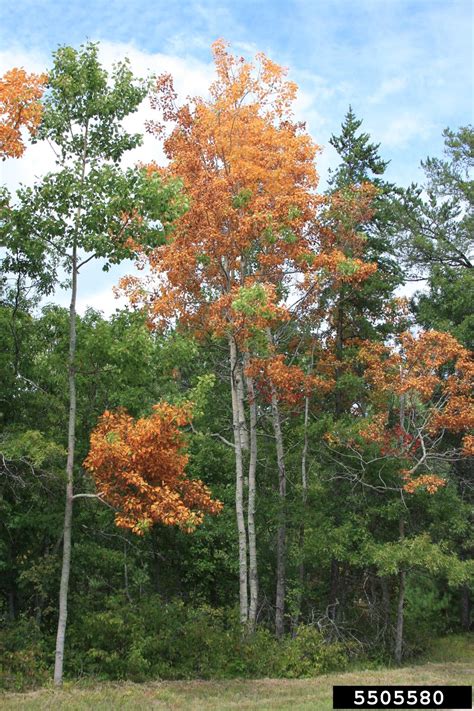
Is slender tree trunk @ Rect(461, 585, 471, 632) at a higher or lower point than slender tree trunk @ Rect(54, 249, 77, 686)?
lower

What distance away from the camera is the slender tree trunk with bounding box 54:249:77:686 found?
13.2 m

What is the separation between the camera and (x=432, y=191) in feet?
82.9

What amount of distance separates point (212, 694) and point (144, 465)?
454 centimetres

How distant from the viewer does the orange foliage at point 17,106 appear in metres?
13.6

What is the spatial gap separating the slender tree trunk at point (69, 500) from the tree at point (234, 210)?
463 cm

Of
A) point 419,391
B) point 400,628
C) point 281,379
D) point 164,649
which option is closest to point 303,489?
point 281,379

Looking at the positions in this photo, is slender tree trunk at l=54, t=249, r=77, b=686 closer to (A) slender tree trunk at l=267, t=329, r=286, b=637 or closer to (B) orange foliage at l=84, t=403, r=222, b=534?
(B) orange foliage at l=84, t=403, r=222, b=534

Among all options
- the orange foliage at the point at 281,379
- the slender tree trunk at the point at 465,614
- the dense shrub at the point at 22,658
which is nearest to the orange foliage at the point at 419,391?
the orange foliage at the point at 281,379

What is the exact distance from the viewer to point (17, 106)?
1376 centimetres

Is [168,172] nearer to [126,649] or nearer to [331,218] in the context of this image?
[331,218]

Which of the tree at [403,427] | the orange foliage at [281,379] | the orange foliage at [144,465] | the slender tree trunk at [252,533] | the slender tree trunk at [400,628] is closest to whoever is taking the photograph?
the orange foliage at [144,465]

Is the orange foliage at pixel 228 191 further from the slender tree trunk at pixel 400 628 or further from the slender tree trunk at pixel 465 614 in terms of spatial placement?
the slender tree trunk at pixel 465 614

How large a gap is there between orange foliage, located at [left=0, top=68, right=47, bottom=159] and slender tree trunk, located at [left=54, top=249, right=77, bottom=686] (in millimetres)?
2294

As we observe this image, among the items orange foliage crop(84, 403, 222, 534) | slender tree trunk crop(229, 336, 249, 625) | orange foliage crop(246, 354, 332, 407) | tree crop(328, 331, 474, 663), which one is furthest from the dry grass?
orange foliage crop(246, 354, 332, 407)
